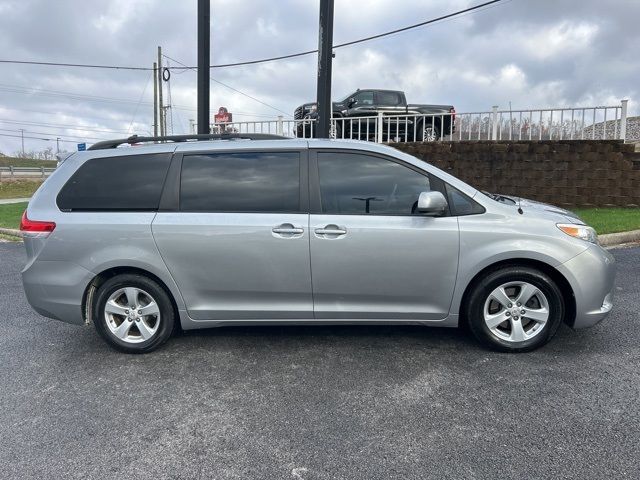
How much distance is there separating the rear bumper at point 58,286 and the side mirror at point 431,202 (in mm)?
2684

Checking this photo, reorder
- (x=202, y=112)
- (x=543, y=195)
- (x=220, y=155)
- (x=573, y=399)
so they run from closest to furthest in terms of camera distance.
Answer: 1. (x=573, y=399)
2. (x=220, y=155)
3. (x=202, y=112)
4. (x=543, y=195)

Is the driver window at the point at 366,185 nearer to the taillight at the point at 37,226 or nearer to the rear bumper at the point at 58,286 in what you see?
the rear bumper at the point at 58,286

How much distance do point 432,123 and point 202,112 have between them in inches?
264

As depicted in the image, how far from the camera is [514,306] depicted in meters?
3.70

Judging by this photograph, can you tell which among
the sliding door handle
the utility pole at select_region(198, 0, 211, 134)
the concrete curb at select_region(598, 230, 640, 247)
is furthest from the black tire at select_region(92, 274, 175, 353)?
the concrete curb at select_region(598, 230, 640, 247)

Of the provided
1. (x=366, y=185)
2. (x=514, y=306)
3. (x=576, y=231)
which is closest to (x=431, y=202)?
(x=366, y=185)

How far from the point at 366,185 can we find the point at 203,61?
582 centimetres

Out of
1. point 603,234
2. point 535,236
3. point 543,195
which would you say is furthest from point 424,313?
point 543,195

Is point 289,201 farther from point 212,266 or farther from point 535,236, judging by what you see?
point 535,236

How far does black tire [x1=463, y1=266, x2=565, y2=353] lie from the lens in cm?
365

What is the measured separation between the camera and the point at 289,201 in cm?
376

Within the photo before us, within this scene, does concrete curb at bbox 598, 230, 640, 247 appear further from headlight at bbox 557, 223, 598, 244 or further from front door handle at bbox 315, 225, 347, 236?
front door handle at bbox 315, 225, 347, 236

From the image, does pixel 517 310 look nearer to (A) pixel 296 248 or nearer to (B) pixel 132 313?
(A) pixel 296 248

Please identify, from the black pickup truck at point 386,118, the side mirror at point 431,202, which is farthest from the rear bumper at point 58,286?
the black pickup truck at point 386,118
